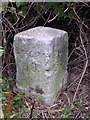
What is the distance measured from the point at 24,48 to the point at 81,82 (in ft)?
1.88

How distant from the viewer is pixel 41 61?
→ 1.66 m

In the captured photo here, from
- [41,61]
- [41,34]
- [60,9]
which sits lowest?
[41,61]

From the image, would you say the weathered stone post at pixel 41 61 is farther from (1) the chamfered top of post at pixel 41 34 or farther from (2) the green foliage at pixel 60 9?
(2) the green foliage at pixel 60 9

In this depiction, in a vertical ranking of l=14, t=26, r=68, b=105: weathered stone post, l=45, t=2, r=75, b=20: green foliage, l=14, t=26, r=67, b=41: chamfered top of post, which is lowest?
l=14, t=26, r=68, b=105: weathered stone post

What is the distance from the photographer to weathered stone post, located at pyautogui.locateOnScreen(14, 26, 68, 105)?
1.65m

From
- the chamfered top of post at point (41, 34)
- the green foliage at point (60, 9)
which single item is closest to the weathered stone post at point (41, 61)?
the chamfered top of post at point (41, 34)

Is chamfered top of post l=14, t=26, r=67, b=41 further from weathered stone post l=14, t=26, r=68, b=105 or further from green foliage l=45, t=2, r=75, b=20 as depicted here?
green foliage l=45, t=2, r=75, b=20

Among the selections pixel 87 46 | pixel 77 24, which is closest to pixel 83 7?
pixel 77 24

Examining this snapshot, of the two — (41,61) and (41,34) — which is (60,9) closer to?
(41,34)

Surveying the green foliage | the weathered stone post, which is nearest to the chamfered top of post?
the weathered stone post

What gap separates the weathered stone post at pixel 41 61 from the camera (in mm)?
1649

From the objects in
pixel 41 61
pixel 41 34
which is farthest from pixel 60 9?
pixel 41 61

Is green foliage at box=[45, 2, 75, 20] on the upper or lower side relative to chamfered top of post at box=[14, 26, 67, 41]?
upper

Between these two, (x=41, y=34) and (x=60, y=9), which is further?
(x=60, y=9)
